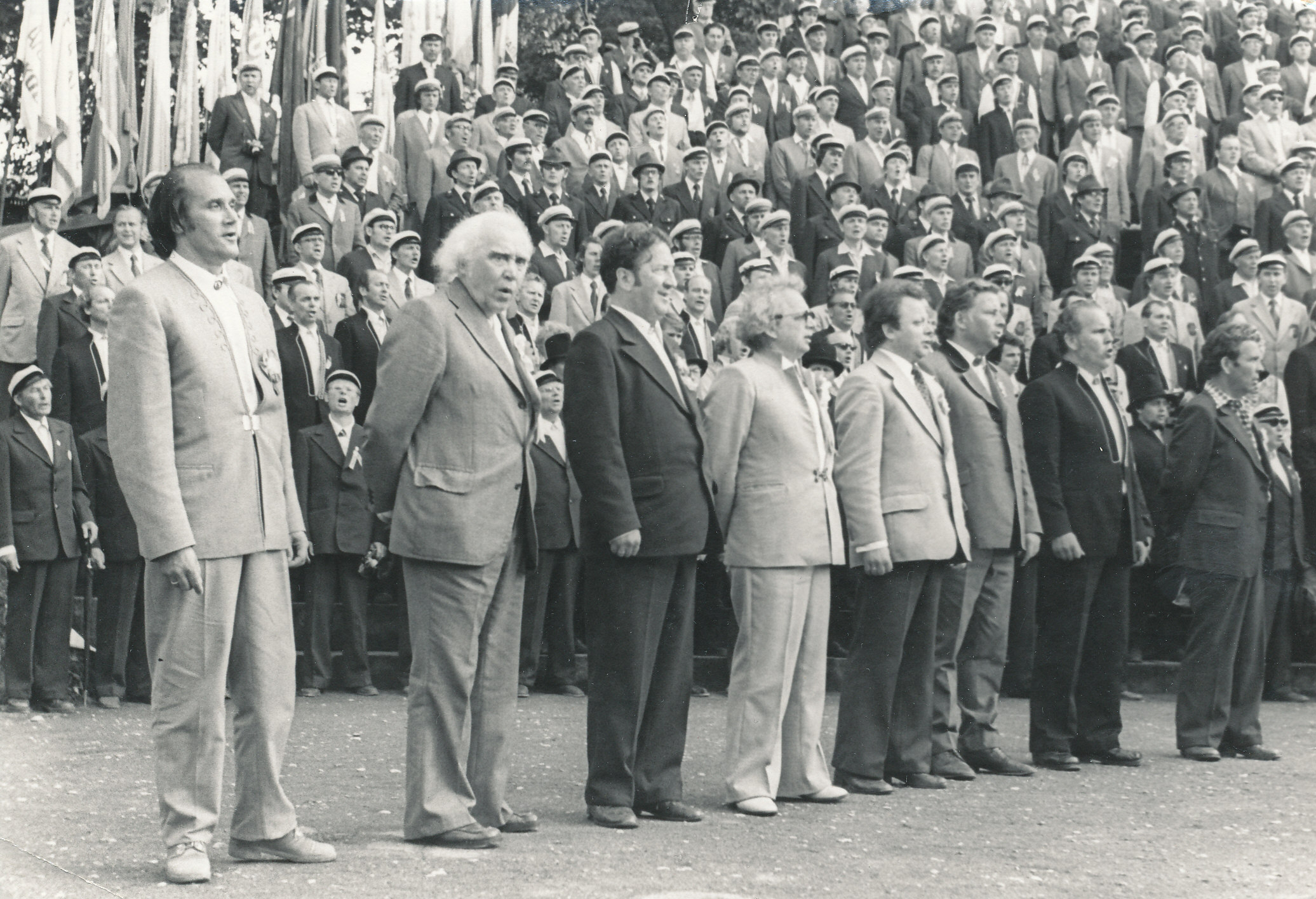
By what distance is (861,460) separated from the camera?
21.6 ft

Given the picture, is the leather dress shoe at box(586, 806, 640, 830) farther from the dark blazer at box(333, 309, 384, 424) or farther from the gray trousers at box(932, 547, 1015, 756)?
the dark blazer at box(333, 309, 384, 424)

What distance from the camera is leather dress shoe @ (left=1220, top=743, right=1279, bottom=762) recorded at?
301 inches

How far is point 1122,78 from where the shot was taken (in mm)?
17094

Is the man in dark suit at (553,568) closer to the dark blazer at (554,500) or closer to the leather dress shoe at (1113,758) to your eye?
the dark blazer at (554,500)

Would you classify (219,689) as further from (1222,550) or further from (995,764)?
(1222,550)

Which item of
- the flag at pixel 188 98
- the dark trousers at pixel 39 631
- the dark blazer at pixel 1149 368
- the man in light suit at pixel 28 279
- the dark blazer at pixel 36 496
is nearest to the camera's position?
the dark trousers at pixel 39 631

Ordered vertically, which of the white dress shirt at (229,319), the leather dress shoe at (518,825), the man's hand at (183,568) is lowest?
the leather dress shoe at (518,825)

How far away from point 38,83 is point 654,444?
9.43 meters

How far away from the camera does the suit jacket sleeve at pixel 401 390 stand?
5160 millimetres

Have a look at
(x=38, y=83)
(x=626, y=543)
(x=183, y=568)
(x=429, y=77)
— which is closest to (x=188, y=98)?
(x=38, y=83)

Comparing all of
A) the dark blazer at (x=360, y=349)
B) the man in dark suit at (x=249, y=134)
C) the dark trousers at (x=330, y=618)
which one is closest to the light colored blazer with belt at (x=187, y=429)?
the dark trousers at (x=330, y=618)

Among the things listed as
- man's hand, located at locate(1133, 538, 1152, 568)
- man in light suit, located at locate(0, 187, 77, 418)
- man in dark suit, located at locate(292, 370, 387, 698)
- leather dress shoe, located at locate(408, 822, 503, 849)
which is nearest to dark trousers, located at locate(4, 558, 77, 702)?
man in dark suit, located at locate(292, 370, 387, 698)

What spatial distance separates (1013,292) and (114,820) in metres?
8.72

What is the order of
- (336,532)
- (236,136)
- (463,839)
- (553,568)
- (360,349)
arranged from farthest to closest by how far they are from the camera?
(236,136) < (360,349) < (553,568) < (336,532) < (463,839)
